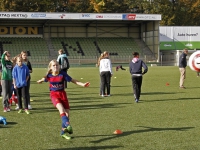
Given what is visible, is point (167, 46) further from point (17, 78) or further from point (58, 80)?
point (58, 80)

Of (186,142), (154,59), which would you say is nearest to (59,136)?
(186,142)

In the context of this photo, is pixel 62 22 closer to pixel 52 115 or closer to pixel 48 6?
pixel 48 6

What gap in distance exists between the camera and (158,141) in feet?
24.1

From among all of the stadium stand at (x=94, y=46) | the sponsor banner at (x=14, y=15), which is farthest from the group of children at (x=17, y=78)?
the stadium stand at (x=94, y=46)

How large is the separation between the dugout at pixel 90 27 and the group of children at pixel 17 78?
122 ft

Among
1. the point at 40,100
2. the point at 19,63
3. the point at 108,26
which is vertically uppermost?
the point at 108,26

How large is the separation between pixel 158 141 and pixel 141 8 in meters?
66.6

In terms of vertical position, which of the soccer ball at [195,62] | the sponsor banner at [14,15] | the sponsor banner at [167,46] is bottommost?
the soccer ball at [195,62]

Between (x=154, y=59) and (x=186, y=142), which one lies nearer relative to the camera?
(x=186, y=142)

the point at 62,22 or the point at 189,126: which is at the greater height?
the point at 62,22

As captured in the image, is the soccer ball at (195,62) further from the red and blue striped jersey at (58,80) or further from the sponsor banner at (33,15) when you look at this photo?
the sponsor banner at (33,15)

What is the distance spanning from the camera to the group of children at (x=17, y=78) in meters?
10.9

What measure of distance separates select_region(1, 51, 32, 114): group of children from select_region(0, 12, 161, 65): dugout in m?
37.1

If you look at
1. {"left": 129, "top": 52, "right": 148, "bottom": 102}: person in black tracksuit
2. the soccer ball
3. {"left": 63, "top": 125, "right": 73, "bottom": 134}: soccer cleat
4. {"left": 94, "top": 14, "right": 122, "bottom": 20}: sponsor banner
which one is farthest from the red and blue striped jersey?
{"left": 94, "top": 14, "right": 122, "bottom": 20}: sponsor banner
